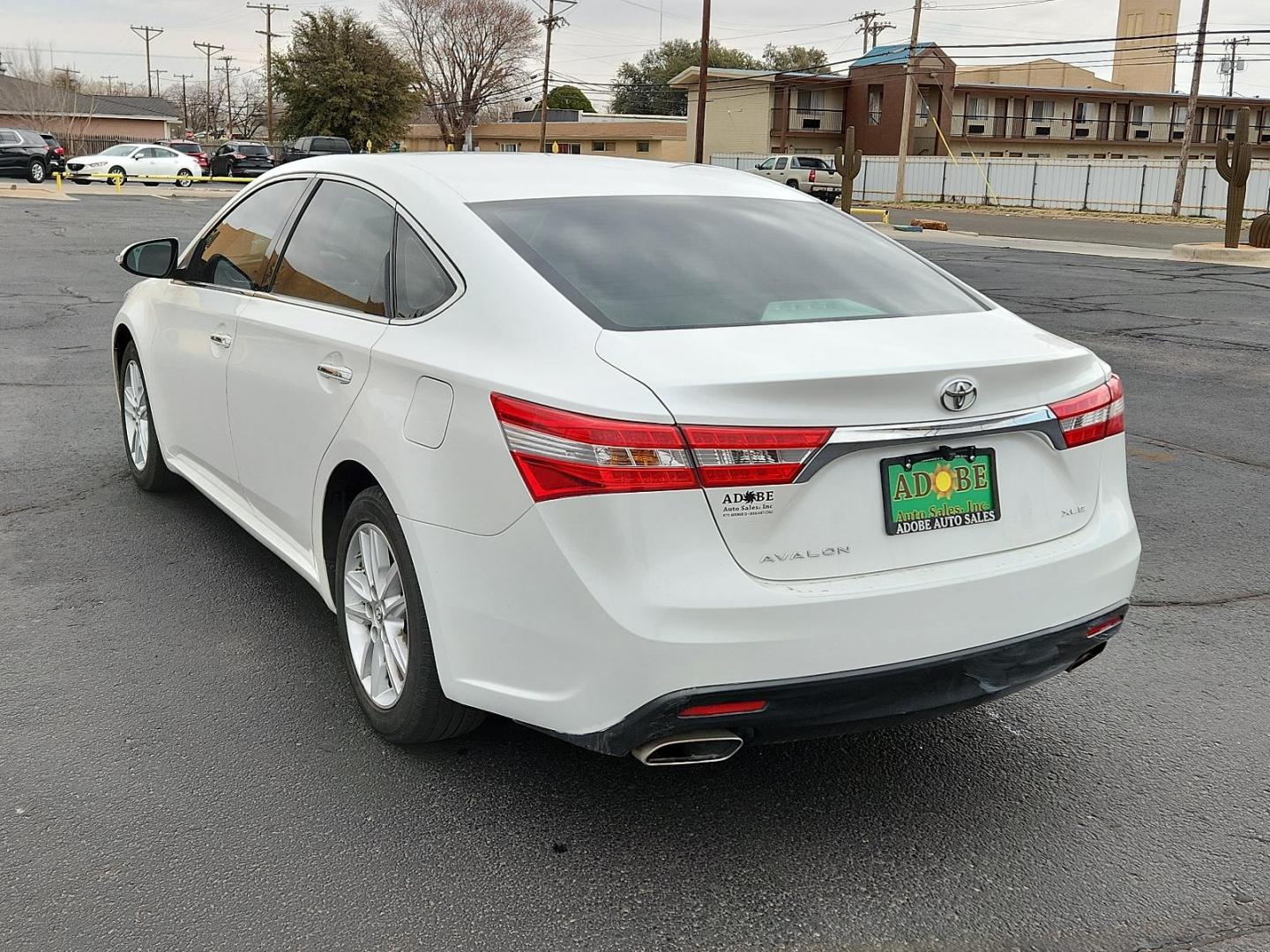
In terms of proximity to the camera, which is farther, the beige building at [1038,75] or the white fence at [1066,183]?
the beige building at [1038,75]

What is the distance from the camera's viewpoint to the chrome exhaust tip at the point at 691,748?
275 cm

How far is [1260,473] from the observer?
691 cm

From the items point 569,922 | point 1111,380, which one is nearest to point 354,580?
point 569,922

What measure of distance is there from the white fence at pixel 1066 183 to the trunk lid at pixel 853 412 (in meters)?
46.5

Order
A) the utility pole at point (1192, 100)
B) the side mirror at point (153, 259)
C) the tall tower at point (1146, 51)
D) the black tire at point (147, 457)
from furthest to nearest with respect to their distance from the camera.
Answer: the tall tower at point (1146, 51), the utility pole at point (1192, 100), the black tire at point (147, 457), the side mirror at point (153, 259)

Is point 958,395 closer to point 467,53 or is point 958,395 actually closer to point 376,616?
point 376,616

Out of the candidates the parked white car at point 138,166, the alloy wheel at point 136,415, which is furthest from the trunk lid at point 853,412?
the parked white car at point 138,166

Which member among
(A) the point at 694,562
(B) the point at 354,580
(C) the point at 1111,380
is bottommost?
(B) the point at 354,580

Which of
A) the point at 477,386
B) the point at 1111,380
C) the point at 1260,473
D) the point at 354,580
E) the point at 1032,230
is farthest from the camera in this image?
the point at 1032,230

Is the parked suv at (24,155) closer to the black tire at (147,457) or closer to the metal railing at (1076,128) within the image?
the black tire at (147,457)

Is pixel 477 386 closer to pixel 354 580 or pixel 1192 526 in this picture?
pixel 354 580

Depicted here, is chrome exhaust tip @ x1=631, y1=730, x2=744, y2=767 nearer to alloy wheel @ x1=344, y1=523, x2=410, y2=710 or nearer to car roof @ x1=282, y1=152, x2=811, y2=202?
alloy wheel @ x1=344, y1=523, x2=410, y2=710

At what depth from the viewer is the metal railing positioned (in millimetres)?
74062

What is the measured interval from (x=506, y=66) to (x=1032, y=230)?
5670 centimetres
